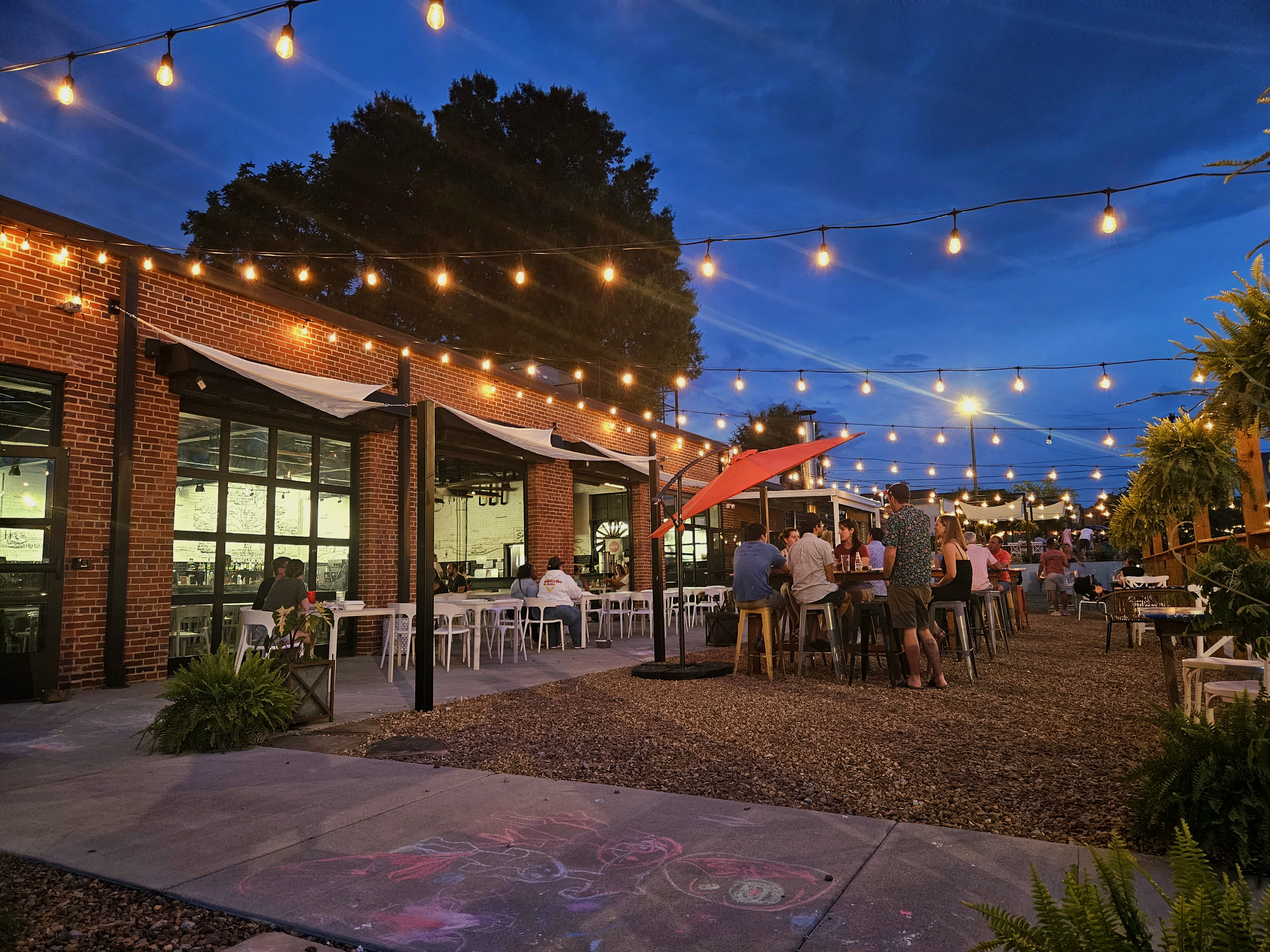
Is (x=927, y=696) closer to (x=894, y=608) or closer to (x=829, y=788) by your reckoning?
(x=894, y=608)

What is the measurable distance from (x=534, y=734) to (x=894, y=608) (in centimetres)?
309

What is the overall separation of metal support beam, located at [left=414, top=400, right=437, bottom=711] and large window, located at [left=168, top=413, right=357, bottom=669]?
3.15 m

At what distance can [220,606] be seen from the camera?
8133 millimetres

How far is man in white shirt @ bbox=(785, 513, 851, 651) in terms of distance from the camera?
6.73 meters

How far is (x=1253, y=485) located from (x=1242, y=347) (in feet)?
14.1

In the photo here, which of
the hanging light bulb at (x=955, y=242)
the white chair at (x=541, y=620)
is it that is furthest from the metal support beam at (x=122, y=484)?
the hanging light bulb at (x=955, y=242)

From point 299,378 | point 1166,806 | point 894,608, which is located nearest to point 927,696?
point 894,608

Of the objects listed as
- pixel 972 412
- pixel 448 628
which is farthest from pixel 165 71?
pixel 972 412

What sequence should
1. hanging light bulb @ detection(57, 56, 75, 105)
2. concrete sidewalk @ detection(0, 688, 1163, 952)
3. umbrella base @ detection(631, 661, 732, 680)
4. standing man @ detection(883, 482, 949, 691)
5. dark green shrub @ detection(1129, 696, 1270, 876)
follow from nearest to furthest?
concrete sidewalk @ detection(0, 688, 1163, 952) → dark green shrub @ detection(1129, 696, 1270, 876) → hanging light bulb @ detection(57, 56, 75, 105) → standing man @ detection(883, 482, 949, 691) → umbrella base @ detection(631, 661, 732, 680)

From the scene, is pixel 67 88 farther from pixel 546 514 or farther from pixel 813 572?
pixel 546 514

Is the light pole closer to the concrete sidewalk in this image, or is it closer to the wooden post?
the wooden post

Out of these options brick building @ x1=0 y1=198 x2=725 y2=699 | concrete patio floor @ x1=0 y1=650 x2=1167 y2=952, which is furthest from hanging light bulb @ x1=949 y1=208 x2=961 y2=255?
concrete patio floor @ x1=0 y1=650 x2=1167 y2=952

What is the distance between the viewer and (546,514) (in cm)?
1280

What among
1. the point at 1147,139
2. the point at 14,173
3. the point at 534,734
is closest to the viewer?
the point at 534,734
